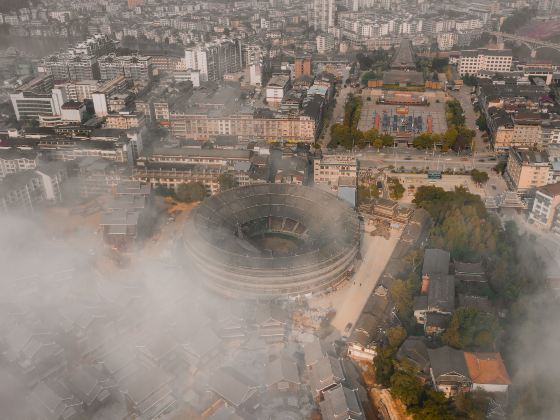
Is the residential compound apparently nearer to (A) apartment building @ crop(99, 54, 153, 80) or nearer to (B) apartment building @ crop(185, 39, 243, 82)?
(B) apartment building @ crop(185, 39, 243, 82)

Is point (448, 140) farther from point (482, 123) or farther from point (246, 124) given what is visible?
point (246, 124)

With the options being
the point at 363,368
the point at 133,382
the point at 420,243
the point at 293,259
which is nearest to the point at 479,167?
the point at 420,243

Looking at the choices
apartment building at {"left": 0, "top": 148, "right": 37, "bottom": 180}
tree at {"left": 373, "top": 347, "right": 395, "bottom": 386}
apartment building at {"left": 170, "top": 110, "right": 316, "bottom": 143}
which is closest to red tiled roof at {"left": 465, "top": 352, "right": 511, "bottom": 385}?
tree at {"left": 373, "top": 347, "right": 395, "bottom": 386}

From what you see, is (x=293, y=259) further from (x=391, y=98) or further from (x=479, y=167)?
(x=391, y=98)

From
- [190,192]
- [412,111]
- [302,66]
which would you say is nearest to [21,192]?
[190,192]

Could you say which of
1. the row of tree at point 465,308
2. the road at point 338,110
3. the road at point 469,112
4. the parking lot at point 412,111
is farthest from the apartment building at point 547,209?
the road at point 338,110

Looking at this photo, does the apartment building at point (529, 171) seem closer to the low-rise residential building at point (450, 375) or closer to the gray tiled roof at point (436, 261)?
the gray tiled roof at point (436, 261)
